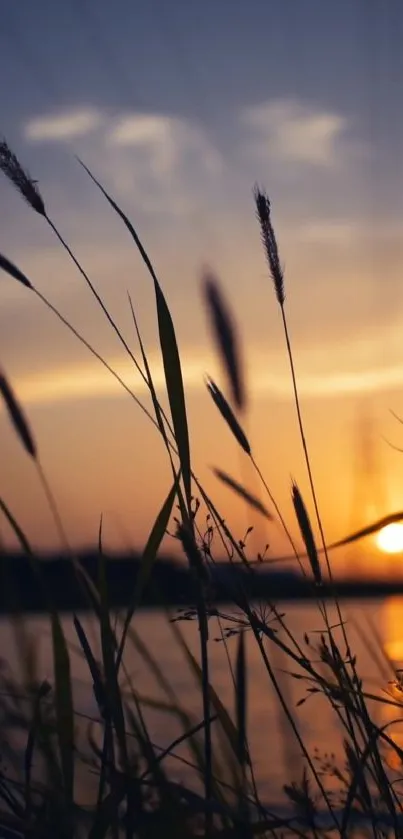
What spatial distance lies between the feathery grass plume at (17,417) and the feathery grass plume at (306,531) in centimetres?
44

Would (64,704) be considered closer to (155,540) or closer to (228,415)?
(155,540)

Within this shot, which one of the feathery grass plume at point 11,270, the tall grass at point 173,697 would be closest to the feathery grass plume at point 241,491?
the tall grass at point 173,697

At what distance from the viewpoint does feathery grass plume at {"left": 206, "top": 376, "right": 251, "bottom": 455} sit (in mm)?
1780

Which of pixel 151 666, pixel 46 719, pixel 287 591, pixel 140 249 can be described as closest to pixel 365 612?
pixel 287 591

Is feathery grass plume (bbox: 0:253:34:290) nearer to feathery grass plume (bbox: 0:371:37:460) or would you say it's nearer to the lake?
feathery grass plume (bbox: 0:371:37:460)

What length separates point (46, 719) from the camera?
1.77m

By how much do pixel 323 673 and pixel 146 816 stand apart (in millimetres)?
458

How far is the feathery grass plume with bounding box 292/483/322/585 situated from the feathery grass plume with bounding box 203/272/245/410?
18 centimetres

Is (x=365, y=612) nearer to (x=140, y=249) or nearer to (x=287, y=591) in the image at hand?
(x=287, y=591)

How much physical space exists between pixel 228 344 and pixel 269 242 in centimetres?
19

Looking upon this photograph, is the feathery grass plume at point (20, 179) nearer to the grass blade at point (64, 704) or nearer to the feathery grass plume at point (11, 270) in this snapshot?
the feathery grass plume at point (11, 270)

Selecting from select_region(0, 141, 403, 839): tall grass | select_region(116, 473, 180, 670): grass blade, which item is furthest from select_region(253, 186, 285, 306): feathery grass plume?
select_region(116, 473, 180, 670): grass blade

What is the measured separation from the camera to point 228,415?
5.83ft

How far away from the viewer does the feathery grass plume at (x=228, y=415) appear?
5.84 ft
